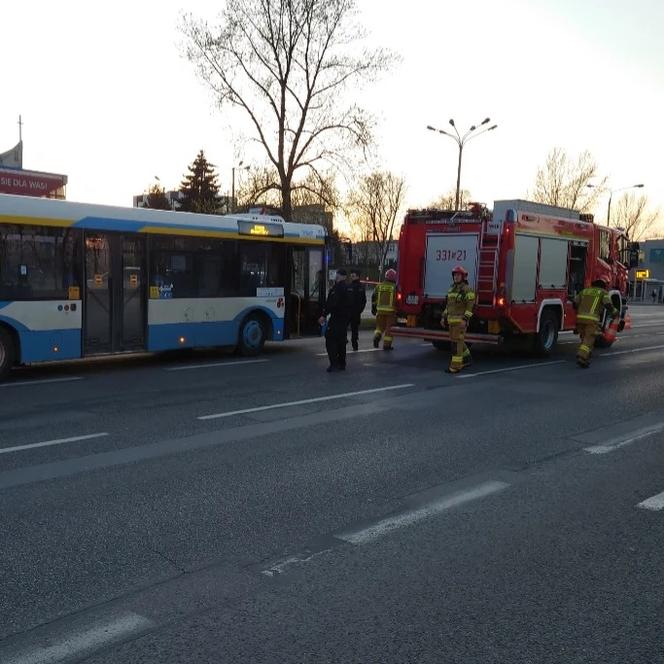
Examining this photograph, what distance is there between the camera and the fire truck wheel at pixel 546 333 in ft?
51.2

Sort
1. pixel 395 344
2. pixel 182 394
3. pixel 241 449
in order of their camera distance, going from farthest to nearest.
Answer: pixel 395 344 < pixel 182 394 < pixel 241 449

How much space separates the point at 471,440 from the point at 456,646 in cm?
448

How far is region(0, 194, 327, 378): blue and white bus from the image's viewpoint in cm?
1130

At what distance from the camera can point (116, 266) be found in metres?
12.5

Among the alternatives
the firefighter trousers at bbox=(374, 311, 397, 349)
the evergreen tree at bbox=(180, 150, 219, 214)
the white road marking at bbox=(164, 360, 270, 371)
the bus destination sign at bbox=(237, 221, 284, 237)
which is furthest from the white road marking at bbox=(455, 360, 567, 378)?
the evergreen tree at bbox=(180, 150, 219, 214)

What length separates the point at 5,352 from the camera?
438 inches

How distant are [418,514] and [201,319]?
910cm

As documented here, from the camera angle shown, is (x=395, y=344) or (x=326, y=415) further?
(x=395, y=344)

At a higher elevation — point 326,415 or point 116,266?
point 116,266

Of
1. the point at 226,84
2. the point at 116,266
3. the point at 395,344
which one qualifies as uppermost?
the point at 226,84

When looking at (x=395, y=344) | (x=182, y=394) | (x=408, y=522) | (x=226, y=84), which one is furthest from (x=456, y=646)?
(x=226, y=84)

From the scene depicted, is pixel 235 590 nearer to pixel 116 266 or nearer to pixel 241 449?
pixel 241 449

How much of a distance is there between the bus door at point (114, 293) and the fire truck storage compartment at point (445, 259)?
5.92 m

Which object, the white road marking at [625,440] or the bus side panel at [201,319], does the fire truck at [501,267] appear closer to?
the bus side panel at [201,319]
